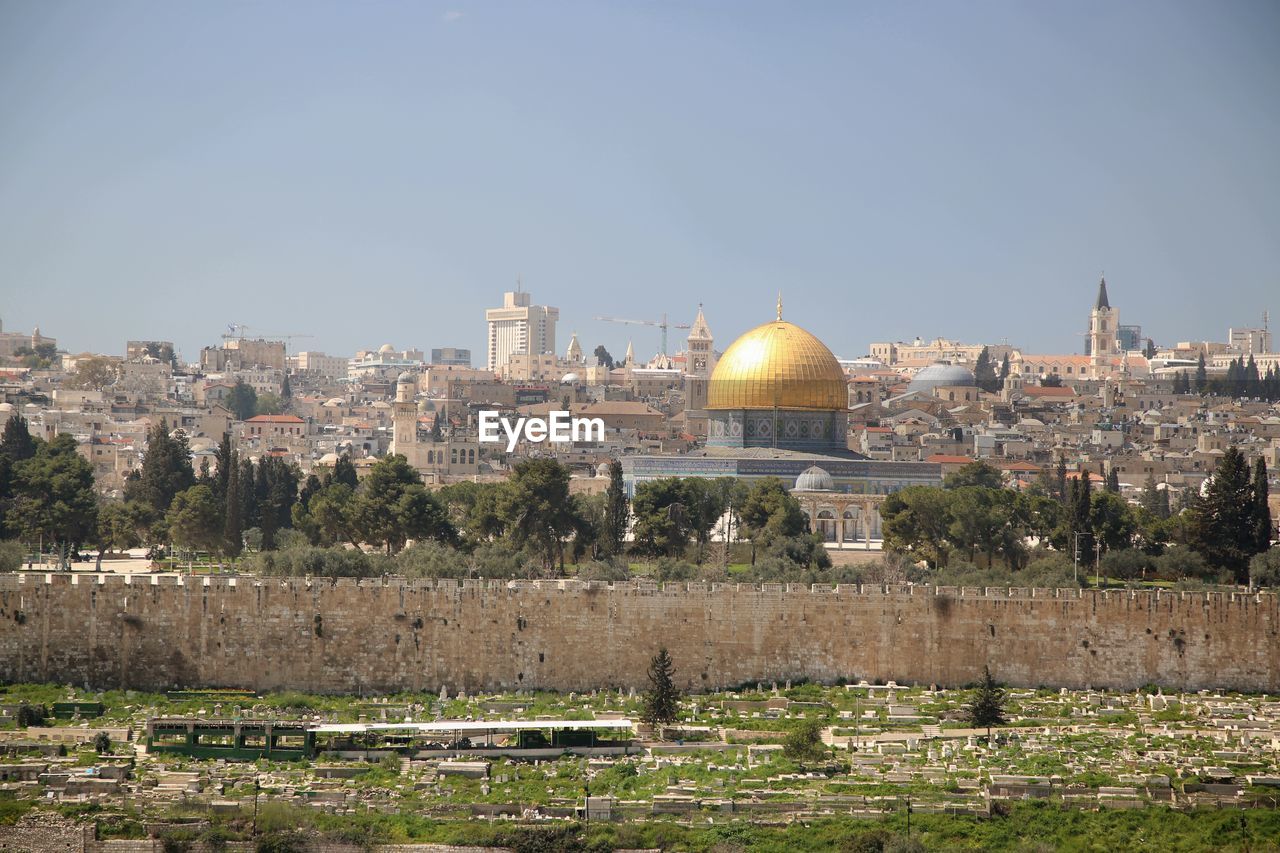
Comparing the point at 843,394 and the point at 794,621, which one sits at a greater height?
the point at 843,394

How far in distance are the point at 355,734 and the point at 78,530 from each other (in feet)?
82.7

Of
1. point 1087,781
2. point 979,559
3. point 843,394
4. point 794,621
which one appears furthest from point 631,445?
point 1087,781

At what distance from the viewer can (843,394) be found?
77062 millimetres

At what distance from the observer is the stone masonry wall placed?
41.9 metres

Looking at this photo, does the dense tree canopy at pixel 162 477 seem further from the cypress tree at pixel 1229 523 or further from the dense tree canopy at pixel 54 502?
the cypress tree at pixel 1229 523

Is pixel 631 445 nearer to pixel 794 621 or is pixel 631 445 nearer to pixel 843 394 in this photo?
pixel 843 394

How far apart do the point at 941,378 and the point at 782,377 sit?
193ft

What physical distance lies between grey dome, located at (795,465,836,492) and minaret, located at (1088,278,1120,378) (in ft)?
299

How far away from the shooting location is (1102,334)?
16975 cm

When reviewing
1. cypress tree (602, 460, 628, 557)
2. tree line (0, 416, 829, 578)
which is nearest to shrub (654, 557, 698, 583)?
tree line (0, 416, 829, 578)

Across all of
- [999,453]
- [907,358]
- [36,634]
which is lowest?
[36,634]

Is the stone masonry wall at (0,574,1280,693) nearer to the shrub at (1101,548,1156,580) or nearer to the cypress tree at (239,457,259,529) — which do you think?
the shrub at (1101,548,1156,580)

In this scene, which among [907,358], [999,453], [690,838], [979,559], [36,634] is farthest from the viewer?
[907,358]

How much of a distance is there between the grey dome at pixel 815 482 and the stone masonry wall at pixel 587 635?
2950 centimetres
